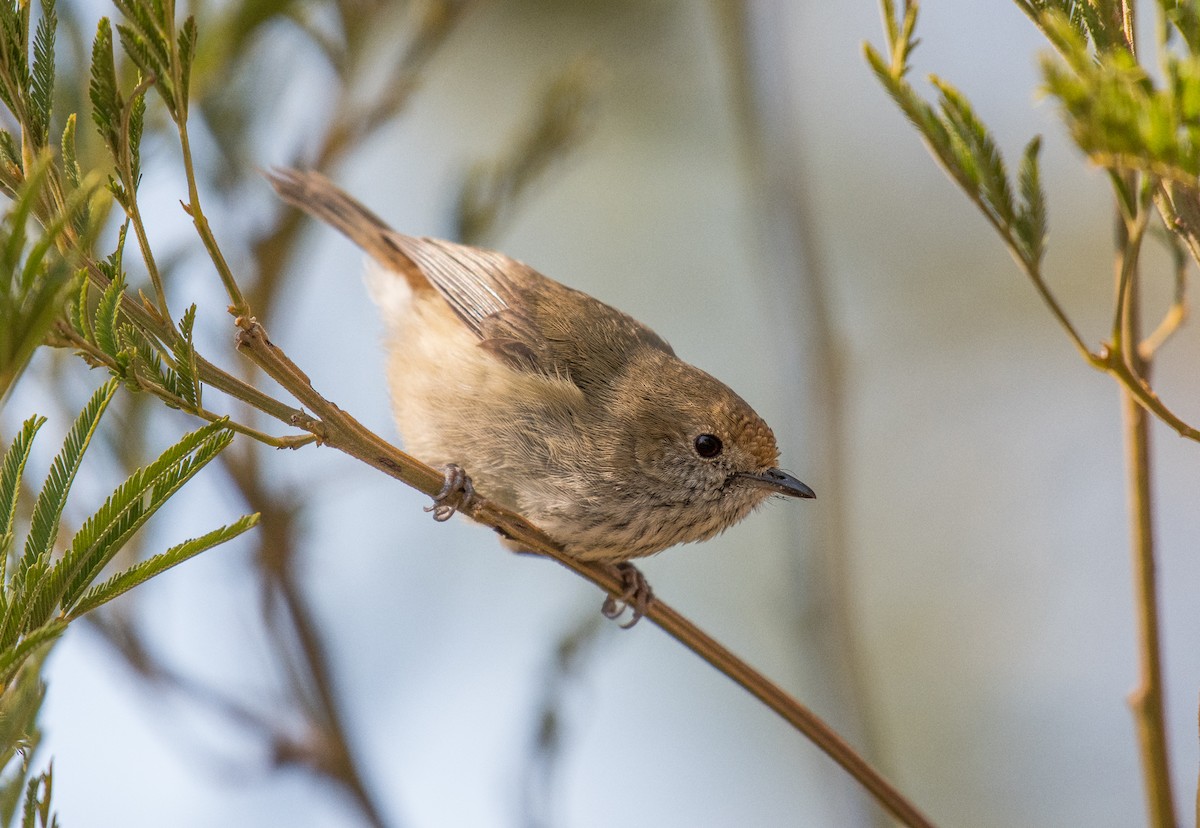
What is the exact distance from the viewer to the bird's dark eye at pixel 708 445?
3346 millimetres

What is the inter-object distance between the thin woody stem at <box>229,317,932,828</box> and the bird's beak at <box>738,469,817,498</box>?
102 centimetres

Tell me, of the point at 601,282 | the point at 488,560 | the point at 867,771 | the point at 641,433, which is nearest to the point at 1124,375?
the point at 867,771

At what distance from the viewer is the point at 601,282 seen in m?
7.11

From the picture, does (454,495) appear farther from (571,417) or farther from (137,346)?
(137,346)

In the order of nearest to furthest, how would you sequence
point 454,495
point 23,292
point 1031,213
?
point 23,292 → point 1031,213 → point 454,495

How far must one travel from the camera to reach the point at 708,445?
3354mm

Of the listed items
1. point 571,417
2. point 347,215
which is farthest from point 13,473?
point 347,215

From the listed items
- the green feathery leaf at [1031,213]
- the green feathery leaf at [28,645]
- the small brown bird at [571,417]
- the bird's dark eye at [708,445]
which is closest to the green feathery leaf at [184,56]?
the green feathery leaf at [28,645]

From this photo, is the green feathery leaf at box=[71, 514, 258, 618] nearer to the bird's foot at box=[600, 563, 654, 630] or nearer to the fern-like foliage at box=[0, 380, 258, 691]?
the fern-like foliage at box=[0, 380, 258, 691]

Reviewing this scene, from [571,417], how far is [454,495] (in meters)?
0.55

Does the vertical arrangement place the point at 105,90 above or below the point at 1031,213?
above

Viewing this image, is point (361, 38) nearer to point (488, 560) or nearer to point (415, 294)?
point (415, 294)

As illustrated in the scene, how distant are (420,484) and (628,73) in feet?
17.5

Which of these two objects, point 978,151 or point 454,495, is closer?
point 978,151
